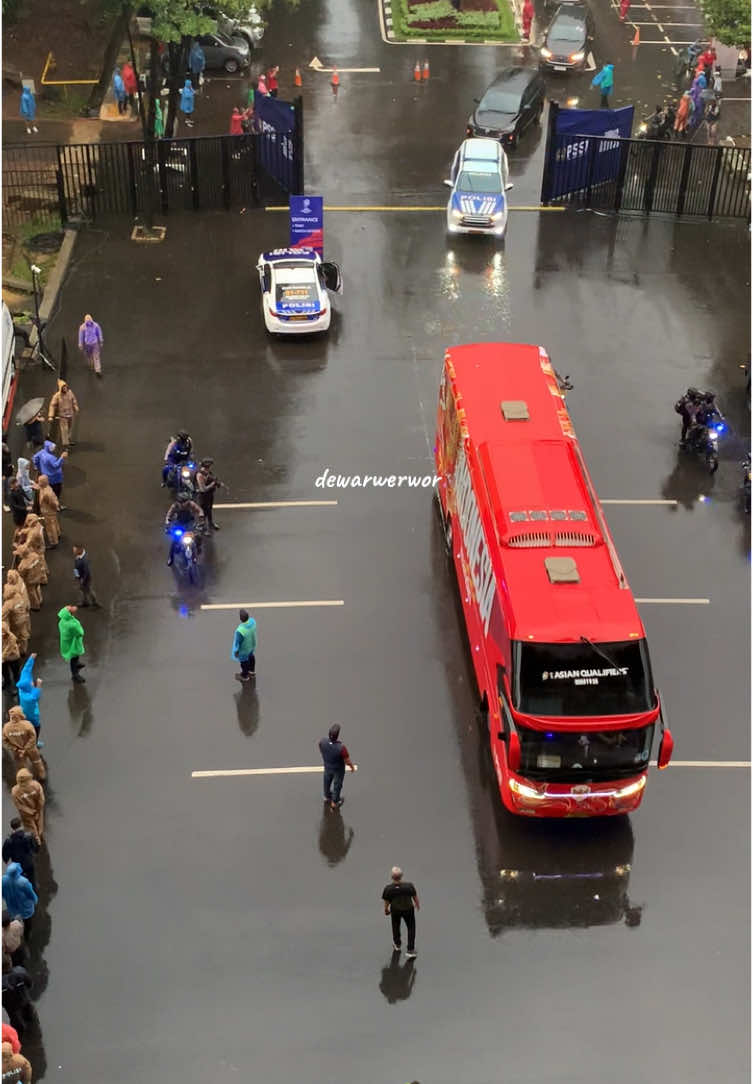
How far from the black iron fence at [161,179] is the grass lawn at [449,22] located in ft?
55.0

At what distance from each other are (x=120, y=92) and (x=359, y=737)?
29663 mm

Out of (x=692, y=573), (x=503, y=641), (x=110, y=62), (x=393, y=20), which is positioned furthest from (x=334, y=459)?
(x=393, y=20)

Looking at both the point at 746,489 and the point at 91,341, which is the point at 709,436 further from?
the point at 91,341

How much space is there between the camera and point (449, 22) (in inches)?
2060

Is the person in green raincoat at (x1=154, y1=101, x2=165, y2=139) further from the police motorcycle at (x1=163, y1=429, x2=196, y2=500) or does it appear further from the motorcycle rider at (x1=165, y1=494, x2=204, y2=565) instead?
the motorcycle rider at (x1=165, y1=494, x2=204, y2=565)

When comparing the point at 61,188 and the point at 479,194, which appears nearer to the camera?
the point at 479,194

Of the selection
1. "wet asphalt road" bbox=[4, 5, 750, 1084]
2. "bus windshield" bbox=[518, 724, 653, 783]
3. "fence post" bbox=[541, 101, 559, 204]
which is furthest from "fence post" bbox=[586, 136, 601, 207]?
"bus windshield" bbox=[518, 724, 653, 783]

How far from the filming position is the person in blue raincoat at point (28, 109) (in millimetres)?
42500

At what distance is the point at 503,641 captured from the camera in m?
18.8

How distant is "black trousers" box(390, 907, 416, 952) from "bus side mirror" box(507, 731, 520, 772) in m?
2.38

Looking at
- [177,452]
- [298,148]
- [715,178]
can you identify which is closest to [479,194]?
[298,148]

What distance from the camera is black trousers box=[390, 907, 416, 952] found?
1698 cm

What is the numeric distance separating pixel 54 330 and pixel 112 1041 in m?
19.9

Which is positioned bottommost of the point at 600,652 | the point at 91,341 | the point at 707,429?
the point at 707,429
